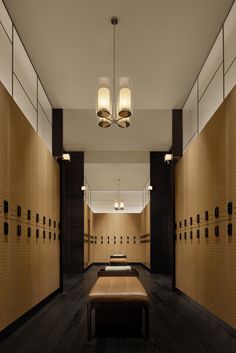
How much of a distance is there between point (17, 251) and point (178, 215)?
4039 mm

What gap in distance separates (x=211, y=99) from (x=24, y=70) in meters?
2.74

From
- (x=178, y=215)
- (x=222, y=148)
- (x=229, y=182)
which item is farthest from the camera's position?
(x=178, y=215)

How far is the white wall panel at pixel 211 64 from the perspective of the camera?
5462 millimetres

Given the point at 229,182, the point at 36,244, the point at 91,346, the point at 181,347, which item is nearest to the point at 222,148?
the point at 229,182

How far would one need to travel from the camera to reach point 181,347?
3.93 m

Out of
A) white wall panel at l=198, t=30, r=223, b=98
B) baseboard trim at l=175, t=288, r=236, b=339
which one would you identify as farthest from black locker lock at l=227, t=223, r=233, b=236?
white wall panel at l=198, t=30, r=223, b=98

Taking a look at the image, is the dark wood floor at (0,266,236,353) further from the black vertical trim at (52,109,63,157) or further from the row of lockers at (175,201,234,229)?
the black vertical trim at (52,109,63,157)

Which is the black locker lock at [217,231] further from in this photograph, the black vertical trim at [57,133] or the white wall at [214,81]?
the black vertical trim at [57,133]

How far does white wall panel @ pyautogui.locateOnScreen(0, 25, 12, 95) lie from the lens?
15.3 ft

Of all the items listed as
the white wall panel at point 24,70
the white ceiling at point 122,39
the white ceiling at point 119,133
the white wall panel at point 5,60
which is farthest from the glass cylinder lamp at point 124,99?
the white ceiling at point 119,133

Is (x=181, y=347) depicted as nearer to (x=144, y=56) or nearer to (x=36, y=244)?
(x=36, y=244)

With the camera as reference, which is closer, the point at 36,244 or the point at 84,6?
the point at 84,6

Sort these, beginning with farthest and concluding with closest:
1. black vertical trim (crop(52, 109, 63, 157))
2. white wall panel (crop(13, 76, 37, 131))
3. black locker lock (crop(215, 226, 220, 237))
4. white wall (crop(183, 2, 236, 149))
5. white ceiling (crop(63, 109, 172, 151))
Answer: white ceiling (crop(63, 109, 172, 151)), black vertical trim (crop(52, 109, 63, 157)), white wall panel (crop(13, 76, 37, 131)), black locker lock (crop(215, 226, 220, 237)), white wall (crop(183, 2, 236, 149))

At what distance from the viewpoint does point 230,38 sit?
4934 mm
